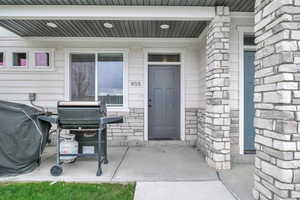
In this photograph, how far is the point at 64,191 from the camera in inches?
132

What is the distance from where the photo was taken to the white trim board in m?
4.40

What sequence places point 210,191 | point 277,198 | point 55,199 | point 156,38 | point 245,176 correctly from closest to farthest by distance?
point 277,198
point 55,199
point 210,191
point 245,176
point 156,38

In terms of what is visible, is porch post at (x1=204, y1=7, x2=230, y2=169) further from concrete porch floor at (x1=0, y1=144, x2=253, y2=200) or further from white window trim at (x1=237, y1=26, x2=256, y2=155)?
white window trim at (x1=237, y1=26, x2=256, y2=155)

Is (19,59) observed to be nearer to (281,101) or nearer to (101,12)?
(101,12)

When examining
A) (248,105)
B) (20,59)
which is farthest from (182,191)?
(20,59)

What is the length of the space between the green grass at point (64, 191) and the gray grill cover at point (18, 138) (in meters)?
0.41

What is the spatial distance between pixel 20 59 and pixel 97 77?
2.03 meters

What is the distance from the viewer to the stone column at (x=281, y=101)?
2.37 m

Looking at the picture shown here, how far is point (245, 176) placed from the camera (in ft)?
13.0

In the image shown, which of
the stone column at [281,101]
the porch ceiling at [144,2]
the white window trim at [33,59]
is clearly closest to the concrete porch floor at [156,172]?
the stone column at [281,101]

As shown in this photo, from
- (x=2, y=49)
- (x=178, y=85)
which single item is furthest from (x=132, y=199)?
(x=2, y=49)

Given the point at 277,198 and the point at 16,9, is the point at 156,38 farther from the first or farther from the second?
the point at 277,198

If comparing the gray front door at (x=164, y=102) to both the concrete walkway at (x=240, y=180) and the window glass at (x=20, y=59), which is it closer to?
the concrete walkway at (x=240, y=180)

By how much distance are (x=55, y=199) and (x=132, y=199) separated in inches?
38.3
